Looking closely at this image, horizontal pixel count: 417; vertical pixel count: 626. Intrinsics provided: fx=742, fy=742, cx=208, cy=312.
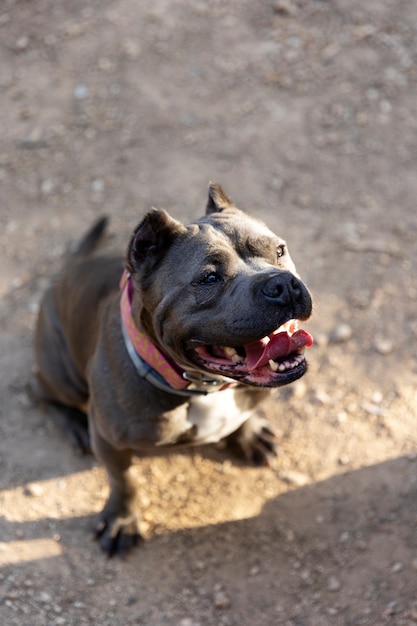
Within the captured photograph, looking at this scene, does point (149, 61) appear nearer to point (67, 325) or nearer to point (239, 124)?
point (239, 124)

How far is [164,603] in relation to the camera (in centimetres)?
459

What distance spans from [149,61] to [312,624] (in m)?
5.30

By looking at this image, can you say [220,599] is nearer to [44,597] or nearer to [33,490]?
[44,597]

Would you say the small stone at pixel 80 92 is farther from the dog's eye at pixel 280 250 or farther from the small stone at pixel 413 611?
the small stone at pixel 413 611

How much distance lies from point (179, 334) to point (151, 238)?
526 mm

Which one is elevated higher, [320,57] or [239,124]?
[320,57]

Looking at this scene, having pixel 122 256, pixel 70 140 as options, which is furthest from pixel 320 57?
pixel 122 256

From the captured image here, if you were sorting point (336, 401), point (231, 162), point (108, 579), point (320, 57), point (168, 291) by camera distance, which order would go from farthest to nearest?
point (320, 57) → point (231, 162) → point (336, 401) → point (108, 579) → point (168, 291)

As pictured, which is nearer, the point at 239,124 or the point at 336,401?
the point at 336,401

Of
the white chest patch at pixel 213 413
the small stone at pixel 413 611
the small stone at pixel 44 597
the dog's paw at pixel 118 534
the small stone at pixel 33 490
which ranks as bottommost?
the small stone at pixel 33 490

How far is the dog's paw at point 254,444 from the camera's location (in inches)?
204

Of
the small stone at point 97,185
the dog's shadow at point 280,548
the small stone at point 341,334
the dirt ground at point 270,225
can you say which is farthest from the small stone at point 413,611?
the small stone at point 97,185

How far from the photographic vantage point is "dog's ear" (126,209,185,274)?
3699 mm

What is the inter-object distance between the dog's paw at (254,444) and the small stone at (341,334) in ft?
2.96
